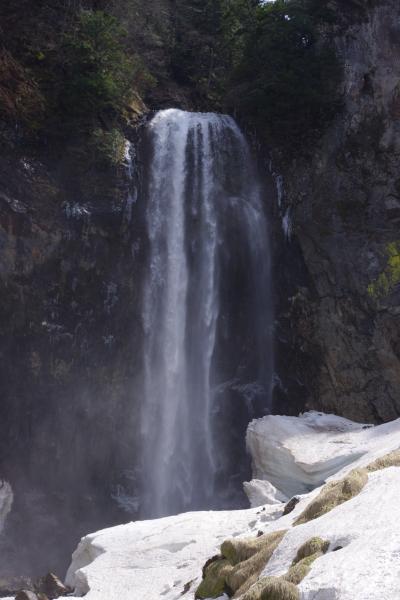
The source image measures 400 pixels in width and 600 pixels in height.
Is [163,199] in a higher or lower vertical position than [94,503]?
higher

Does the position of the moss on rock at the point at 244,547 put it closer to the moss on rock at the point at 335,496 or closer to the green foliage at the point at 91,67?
the moss on rock at the point at 335,496

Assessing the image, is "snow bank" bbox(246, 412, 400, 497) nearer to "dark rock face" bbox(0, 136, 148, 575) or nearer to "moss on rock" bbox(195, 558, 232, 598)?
"dark rock face" bbox(0, 136, 148, 575)

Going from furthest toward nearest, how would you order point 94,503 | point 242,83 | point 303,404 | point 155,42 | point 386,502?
point 155,42
point 242,83
point 303,404
point 94,503
point 386,502

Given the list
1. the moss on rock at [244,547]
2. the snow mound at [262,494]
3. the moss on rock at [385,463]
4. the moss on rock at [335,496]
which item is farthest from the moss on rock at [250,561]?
the snow mound at [262,494]

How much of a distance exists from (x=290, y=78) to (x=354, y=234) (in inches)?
226

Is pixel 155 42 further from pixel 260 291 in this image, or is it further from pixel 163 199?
pixel 260 291

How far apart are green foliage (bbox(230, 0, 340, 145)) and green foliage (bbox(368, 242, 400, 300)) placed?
17.4 feet

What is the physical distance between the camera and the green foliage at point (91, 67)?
2334 centimetres

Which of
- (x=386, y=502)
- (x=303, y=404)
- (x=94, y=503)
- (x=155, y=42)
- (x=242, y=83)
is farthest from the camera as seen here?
(x=155, y=42)

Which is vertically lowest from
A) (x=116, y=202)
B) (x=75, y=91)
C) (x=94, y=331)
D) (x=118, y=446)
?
(x=118, y=446)

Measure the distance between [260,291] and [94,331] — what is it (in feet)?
18.8

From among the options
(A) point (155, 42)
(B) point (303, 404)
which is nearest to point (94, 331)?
(B) point (303, 404)

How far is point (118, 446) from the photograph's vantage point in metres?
22.4

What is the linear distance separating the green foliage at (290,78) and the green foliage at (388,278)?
17.4ft
